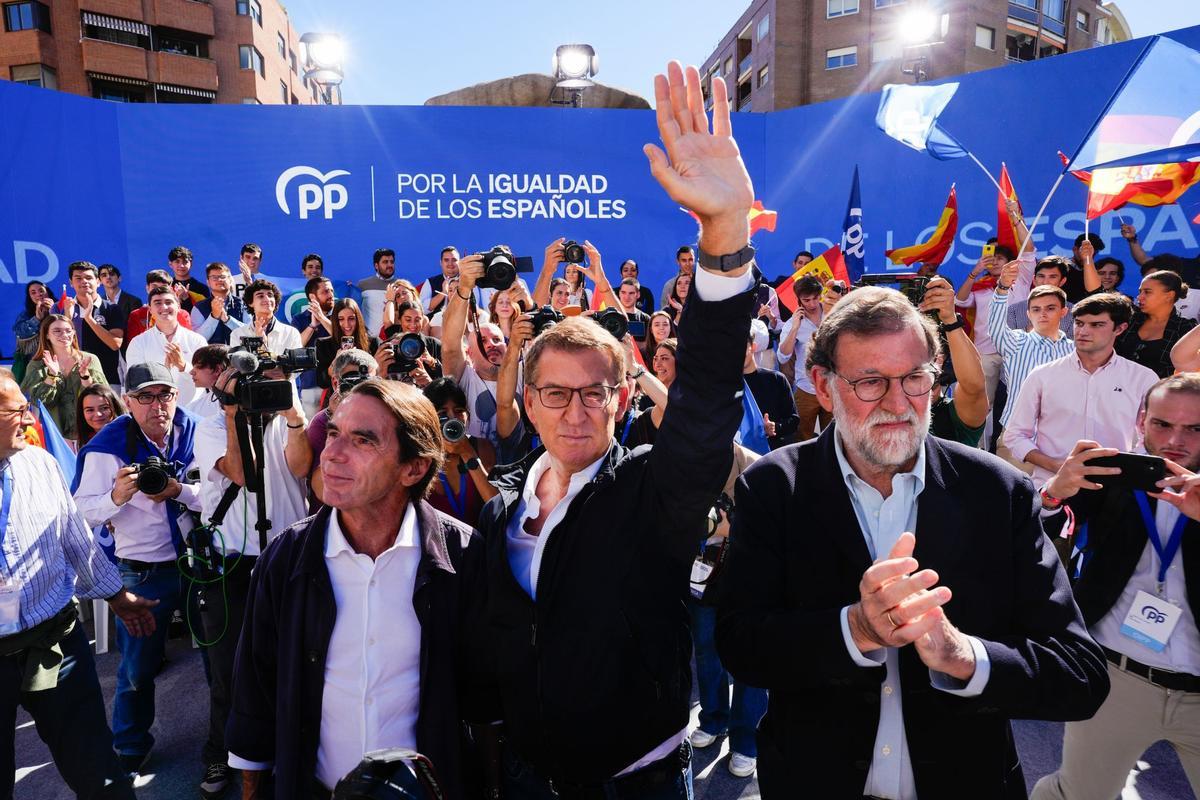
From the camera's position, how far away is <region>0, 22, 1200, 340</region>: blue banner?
8.66 m

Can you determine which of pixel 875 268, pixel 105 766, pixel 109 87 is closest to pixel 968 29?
pixel 875 268

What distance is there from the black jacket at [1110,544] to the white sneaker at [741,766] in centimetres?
149

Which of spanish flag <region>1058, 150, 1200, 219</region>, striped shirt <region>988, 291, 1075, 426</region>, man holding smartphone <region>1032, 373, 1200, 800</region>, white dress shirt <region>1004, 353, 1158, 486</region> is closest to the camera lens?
man holding smartphone <region>1032, 373, 1200, 800</region>

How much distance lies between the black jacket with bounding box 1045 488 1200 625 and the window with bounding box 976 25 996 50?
38.3 meters

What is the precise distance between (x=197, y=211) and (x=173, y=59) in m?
27.2

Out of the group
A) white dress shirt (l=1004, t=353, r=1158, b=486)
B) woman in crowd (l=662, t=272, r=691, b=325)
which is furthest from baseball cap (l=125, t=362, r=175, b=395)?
woman in crowd (l=662, t=272, r=691, b=325)

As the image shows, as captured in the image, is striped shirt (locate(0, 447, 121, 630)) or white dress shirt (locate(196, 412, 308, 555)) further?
white dress shirt (locate(196, 412, 308, 555))

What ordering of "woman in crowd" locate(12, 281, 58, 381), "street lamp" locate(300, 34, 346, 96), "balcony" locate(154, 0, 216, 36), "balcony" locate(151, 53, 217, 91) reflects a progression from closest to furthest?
"woman in crowd" locate(12, 281, 58, 381), "street lamp" locate(300, 34, 346, 96), "balcony" locate(154, 0, 216, 36), "balcony" locate(151, 53, 217, 91)

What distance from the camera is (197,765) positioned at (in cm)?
325

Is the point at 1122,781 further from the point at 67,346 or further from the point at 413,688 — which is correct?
the point at 67,346

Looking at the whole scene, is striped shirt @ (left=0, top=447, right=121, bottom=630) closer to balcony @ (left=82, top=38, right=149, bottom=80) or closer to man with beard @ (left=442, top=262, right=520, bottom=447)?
man with beard @ (left=442, top=262, right=520, bottom=447)

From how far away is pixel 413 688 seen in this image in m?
1.82

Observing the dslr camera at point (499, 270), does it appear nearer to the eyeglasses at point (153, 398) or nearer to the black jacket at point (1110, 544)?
the eyeglasses at point (153, 398)

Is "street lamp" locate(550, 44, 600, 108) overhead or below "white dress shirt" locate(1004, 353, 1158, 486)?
overhead
